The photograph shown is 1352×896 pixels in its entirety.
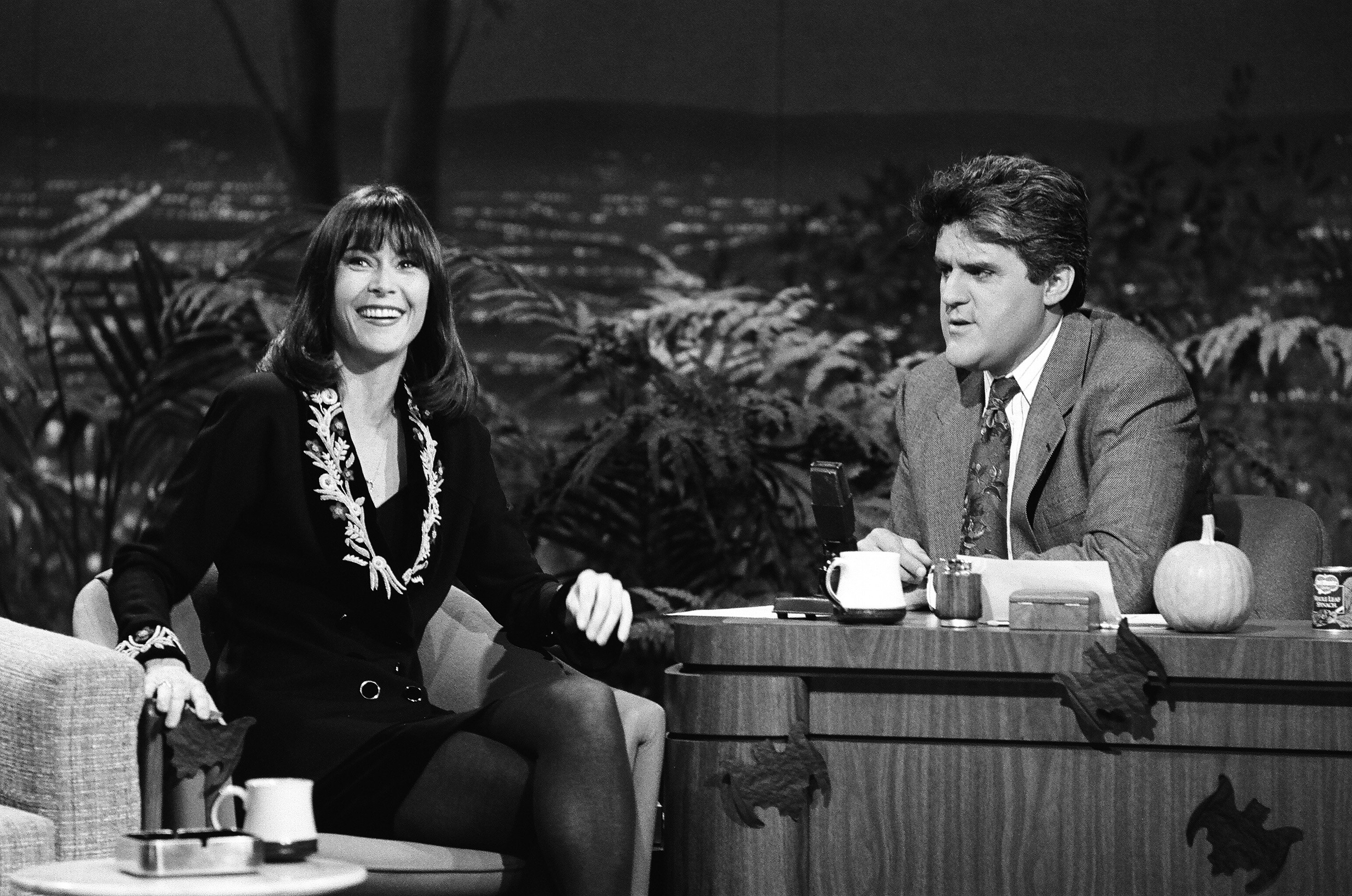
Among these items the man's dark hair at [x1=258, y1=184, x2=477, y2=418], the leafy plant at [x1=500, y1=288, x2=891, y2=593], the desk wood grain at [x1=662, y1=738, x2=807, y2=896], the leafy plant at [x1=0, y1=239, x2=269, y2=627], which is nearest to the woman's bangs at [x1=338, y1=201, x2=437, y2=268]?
the man's dark hair at [x1=258, y1=184, x2=477, y2=418]

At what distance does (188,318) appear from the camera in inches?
190

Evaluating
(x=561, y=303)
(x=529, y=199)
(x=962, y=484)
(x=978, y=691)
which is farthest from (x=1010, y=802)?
(x=529, y=199)

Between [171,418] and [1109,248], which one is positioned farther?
[1109,248]

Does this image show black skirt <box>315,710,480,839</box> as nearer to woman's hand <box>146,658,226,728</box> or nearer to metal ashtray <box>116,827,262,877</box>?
woman's hand <box>146,658,226,728</box>

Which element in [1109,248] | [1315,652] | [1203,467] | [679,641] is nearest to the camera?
[1315,652]

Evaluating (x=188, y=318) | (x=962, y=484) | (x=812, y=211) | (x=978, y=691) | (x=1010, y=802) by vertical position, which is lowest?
(x=1010, y=802)

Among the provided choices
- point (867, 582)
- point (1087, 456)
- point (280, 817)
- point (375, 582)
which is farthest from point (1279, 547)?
point (280, 817)

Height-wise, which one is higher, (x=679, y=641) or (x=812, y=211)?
(x=812, y=211)

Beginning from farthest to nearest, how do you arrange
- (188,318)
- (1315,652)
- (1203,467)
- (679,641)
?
(188,318) < (1203,467) < (679,641) < (1315,652)

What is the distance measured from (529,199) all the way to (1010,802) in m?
3.80

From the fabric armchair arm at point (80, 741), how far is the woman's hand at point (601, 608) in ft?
2.33

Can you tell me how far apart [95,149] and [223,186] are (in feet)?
1.58

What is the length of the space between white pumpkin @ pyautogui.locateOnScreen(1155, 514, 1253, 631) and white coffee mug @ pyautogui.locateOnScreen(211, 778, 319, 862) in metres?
1.23

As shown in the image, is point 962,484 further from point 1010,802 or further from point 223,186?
point 223,186
